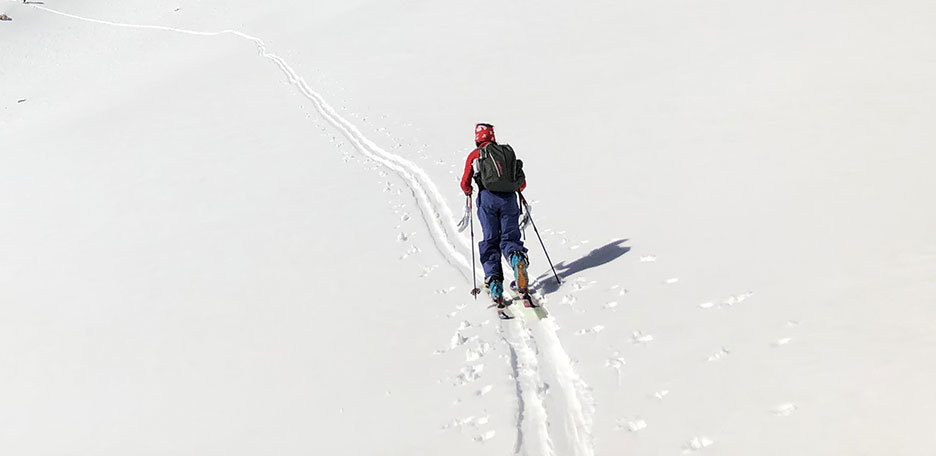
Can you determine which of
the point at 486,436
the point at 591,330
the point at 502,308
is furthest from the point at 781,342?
the point at 502,308

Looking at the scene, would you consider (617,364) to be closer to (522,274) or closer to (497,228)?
(522,274)

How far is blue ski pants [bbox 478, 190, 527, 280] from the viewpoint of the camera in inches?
298

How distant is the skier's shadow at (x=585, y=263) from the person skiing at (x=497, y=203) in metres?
0.60

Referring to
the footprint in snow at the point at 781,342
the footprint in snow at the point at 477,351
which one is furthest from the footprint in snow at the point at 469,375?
the footprint in snow at the point at 781,342

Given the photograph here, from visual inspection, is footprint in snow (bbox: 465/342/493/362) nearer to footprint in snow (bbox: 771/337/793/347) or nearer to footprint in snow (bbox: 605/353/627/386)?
footprint in snow (bbox: 605/353/627/386)

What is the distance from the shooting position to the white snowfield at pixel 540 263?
5.04 metres

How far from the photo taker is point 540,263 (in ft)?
29.1

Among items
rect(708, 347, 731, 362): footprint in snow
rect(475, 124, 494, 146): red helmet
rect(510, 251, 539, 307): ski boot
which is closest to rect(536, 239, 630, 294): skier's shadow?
rect(510, 251, 539, 307): ski boot

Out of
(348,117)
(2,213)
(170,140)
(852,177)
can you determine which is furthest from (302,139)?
(852,177)

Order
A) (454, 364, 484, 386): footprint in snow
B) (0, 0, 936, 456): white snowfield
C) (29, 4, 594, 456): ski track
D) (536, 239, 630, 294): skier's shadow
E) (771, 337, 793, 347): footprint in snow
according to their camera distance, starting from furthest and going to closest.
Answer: (536, 239, 630, 294): skier's shadow, (454, 364, 484, 386): footprint in snow, (771, 337, 793, 347): footprint in snow, (0, 0, 936, 456): white snowfield, (29, 4, 594, 456): ski track

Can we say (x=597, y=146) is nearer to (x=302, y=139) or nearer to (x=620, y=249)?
(x=620, y=249)

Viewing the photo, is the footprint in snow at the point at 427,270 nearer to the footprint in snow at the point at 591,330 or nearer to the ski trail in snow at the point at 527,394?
the ski trail in snow at the point at 527,394

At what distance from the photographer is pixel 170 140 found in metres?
20.6

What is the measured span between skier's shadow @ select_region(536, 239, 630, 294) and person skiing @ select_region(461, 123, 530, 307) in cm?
60
